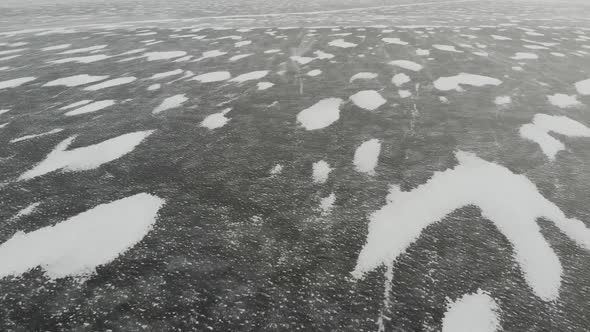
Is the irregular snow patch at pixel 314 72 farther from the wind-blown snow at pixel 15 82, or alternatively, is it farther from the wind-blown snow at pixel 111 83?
the wind-blown snow at pixel 15 82

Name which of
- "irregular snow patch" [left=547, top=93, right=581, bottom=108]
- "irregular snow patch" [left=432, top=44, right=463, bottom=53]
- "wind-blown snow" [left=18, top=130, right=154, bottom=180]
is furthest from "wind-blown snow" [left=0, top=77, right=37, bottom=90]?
"irregular snow patch" [left=432, top=44, right=463, bottom=53]

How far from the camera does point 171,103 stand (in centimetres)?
303

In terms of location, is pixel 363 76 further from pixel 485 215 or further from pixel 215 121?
pixel 485 215

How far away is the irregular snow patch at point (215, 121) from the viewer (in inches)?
101

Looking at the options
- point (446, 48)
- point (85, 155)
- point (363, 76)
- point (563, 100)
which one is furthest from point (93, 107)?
point (446, 48)

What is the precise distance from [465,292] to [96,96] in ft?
11.0

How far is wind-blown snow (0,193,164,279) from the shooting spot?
126 cm

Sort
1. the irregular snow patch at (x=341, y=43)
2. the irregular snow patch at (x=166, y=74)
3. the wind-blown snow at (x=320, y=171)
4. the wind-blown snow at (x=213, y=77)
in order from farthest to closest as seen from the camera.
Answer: the irregular snow patch at (x=341, y=43) < the irregular snow patch at (x=166, y=74) < the wind-blown snow at (x=213, y=77) < the wind-blown snow at (x=320, y=171)

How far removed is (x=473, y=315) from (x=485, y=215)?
60 cm

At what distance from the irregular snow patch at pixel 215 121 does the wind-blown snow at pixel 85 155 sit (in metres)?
0.39

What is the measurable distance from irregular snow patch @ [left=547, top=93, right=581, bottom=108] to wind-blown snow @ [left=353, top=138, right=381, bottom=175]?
1824 millimetres

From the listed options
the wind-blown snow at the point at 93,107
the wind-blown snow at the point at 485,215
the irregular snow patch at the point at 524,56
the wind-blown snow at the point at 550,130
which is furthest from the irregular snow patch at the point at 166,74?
the irregular snow patch at the point at 524,56

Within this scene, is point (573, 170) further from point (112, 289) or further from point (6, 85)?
point (6, 85)

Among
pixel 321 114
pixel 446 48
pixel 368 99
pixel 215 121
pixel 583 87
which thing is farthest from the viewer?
pixel 446 48
